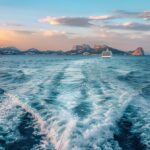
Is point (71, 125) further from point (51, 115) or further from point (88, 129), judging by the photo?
point (51, 115)

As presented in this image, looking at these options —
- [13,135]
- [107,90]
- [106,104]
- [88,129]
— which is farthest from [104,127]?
[107,90]

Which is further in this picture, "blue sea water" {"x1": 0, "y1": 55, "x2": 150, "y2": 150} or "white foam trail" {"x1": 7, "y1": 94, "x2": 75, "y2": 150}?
"blue sea water" {"x1": 0, "y1": 55, "x2": 150, "y2": 150}

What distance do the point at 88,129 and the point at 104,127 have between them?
0.80 meters

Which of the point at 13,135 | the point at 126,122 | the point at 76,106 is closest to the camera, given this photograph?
the point at 13,135

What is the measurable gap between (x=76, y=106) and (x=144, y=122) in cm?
399

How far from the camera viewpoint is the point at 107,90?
2217 centimetres

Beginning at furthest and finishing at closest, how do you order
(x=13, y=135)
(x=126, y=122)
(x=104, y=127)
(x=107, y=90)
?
(x=107, y=90) → (x=126, y=122) → (x=104, y=127) → (x=13, y=135)

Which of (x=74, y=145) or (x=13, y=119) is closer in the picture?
(x=74, y=145)

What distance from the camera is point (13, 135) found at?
11.1 metres

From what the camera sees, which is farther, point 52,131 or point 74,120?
→ point 74,120

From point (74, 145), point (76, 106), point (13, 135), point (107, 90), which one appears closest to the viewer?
point (74, 145)

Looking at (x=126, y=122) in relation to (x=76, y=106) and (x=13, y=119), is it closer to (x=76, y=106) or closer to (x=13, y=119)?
(x=76, y=106)

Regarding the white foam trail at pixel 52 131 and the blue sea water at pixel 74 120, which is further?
the blue sea water at pixel 74 120

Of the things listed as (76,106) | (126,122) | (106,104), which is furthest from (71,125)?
(106,104)
